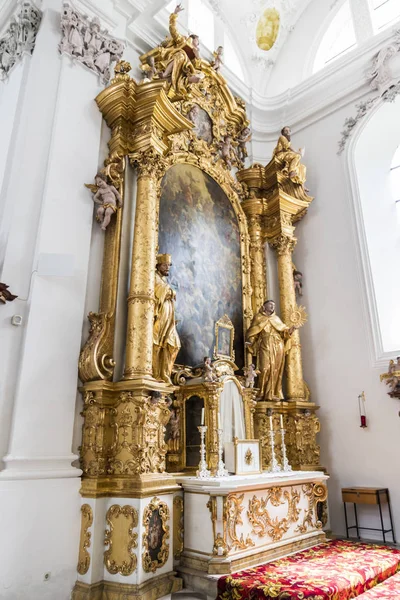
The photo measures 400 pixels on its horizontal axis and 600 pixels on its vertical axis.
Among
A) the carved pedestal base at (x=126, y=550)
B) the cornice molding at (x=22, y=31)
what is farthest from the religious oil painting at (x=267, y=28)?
the carved pedestal base at (x=126, y=550)

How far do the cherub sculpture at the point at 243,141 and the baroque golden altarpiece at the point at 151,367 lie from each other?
10 centimetres

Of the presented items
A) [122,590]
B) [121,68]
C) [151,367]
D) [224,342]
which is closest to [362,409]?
[224,342]

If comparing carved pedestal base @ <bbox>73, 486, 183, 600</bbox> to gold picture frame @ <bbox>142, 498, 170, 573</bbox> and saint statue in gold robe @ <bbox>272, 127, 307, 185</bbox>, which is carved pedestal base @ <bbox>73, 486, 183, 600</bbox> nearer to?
gold picture frame @ <bbox>142, 498, 170, 573</bbox>

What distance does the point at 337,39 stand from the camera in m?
10.1

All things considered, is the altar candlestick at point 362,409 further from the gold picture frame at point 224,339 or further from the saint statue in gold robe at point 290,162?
the saint statue in gold robe at point 290,162

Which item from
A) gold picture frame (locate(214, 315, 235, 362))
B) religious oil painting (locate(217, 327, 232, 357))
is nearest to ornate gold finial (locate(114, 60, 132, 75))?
gold picture frame (locate(214, 315, 235, 362))

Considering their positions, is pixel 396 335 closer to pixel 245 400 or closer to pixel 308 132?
→ pixel 245 400

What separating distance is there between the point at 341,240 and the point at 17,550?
6836mm

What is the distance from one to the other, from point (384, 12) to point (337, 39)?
1.10m

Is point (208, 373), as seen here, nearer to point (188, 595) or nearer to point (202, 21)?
point (188, 595)

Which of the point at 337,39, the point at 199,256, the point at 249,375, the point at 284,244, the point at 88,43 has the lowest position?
the point at 249,375

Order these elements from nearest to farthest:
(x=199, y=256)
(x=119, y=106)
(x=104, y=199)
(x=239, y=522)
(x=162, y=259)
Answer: (x=239, y=522) → (x=104, y=199) → (x=162, y=259) → (x=119, y=106) → (x=199, y=256)

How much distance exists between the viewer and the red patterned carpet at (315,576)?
12.6 ft

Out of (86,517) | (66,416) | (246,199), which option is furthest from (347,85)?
(86,517)
